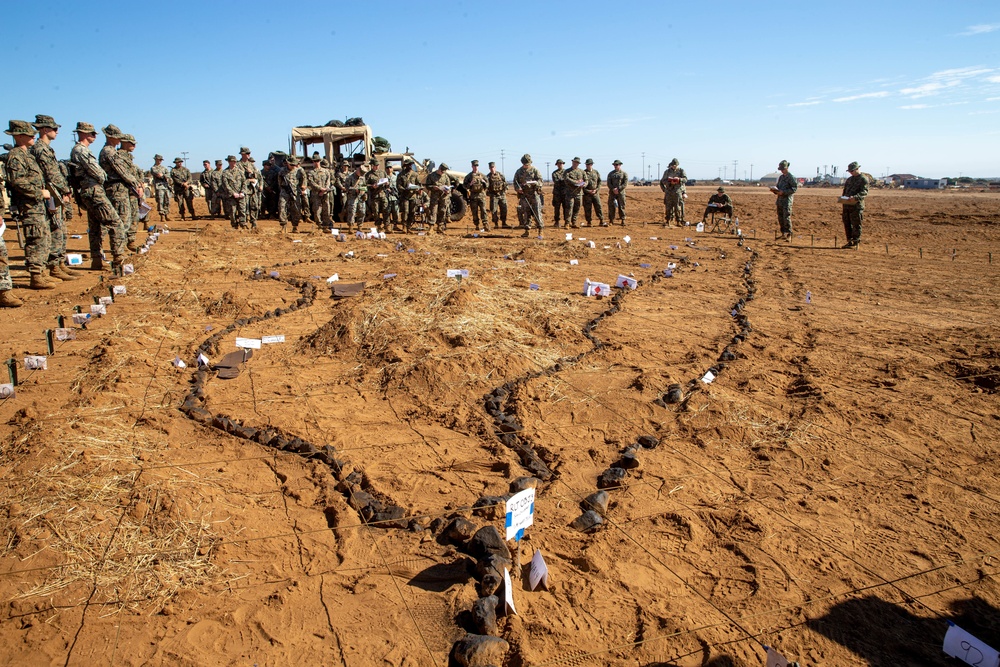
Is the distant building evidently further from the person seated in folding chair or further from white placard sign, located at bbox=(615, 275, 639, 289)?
white placard sign, located at bbox=(615, 275, 639, 289)

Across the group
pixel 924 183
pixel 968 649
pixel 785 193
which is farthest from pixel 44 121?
pixel 924 183

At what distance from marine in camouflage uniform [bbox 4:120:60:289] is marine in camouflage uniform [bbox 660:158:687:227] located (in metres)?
13.8

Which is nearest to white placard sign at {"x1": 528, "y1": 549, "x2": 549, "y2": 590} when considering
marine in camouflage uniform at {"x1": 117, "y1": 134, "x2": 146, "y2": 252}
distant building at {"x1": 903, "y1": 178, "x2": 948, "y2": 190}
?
marine in camouflage uniform at {"x1": 117, "y1": 134, "x2": 146, "y2": 252}

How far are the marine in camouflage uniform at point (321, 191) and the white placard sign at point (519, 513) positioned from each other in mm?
13513

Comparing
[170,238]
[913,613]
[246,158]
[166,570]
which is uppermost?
[246,158]

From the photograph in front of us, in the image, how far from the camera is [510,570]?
3.18 metres

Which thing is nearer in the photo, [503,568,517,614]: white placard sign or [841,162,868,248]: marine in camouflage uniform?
[503,568,517,614]: white placard sign

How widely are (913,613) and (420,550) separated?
229cm

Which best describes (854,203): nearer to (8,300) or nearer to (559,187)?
(559,187)

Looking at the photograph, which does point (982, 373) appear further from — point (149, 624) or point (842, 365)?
point (149, 624)

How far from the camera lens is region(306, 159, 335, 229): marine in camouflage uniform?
1534 centimetres

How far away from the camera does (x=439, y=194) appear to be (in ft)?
52.6

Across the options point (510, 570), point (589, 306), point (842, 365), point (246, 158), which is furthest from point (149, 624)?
point (246, 158)

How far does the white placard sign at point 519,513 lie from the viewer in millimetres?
3182
